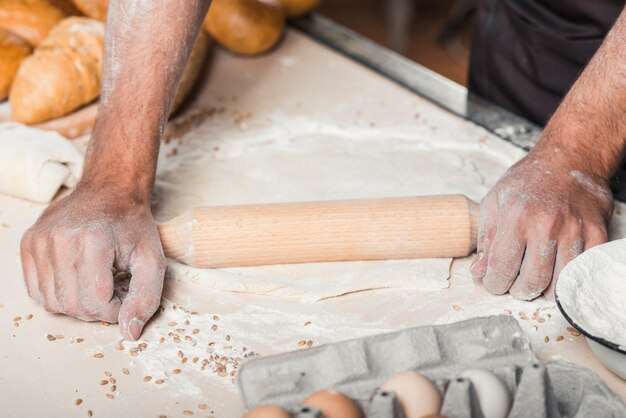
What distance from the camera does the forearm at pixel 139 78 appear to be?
1.23 meters

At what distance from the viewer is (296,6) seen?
197 cm

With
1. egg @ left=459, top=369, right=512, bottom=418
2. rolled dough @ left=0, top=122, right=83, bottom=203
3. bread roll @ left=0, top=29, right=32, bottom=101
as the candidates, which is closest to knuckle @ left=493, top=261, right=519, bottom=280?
egg @ left=459, top=369, right=512, bottom=418

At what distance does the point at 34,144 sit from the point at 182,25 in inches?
13.7

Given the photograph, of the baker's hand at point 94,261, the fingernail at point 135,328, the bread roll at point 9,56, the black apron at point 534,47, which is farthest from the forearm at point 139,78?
the black apron at point 534,47

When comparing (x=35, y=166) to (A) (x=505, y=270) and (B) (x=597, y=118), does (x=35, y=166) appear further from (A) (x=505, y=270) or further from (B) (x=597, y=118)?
(B) (x=597, y=118)

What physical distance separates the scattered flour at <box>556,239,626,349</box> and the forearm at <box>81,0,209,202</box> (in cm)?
63

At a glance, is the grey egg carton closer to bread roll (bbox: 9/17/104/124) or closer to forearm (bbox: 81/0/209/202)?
forearm (bbox: 81/0/209/202)

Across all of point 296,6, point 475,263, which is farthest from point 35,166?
point 296,6

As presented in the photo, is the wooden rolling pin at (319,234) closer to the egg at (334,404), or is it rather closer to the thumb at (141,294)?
the thumb at (141,294)

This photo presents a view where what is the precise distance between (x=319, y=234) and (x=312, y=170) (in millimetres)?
289

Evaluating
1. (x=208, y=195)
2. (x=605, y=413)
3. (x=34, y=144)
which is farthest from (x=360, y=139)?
(x=605, y=413)

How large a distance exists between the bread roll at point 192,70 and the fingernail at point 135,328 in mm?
633

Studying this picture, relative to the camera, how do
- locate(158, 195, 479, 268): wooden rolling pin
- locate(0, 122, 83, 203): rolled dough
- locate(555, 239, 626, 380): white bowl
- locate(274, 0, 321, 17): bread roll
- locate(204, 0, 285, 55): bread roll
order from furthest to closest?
locate(274, 0, 321, 17): bread roll
locate(204, 0, 285, 55): bread roll
locate(0, 122, 83, 203): rolled dough
locate(158, 195, 479, 268): wooden rolling pin
locate(555, 239, 626, 380): white bowl

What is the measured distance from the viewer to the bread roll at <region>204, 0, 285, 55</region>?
1.76m
